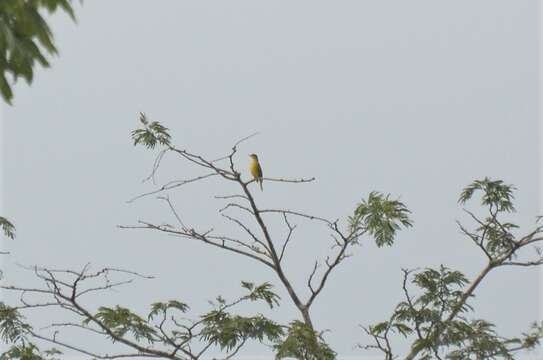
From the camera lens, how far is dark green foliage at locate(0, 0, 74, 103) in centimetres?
200

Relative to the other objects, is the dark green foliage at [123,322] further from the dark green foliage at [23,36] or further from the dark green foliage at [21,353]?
the dark green foliage at [23,36]

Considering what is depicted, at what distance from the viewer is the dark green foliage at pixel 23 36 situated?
2004 mm

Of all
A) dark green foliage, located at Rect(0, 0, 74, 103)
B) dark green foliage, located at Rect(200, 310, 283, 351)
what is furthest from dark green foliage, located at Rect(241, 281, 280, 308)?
dark green foliage, located at Rect(0, 0, 74, 103)

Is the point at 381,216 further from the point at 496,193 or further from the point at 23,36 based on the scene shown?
the point at 23,36

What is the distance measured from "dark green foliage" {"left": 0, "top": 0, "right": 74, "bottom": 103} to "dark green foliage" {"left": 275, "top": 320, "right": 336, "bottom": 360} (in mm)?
4610

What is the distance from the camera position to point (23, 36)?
2.06 meters

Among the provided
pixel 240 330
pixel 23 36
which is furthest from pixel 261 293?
pixel 23 36

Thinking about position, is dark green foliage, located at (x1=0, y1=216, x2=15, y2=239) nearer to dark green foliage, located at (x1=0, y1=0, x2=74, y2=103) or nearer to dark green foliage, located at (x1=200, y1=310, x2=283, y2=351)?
dark green foliage, located at (x1=200, y1=310, x2=283, y2=351)

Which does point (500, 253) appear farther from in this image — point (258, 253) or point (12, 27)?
point (12, 27)

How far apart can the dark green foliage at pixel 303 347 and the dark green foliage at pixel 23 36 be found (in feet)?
15.1

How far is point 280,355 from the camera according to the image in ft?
21.0

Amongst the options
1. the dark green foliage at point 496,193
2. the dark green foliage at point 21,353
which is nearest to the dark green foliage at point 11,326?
the dark green foliage at point 21,353

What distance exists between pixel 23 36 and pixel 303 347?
4903 millimetres

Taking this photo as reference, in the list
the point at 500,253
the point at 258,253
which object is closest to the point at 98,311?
the point at 258,253
